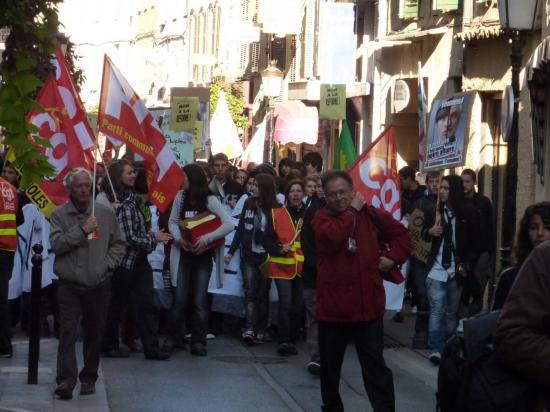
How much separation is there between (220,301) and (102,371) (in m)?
3.18

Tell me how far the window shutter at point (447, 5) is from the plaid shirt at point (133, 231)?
11.3 m

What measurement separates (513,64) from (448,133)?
6.74 feet

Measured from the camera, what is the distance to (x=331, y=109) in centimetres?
2517

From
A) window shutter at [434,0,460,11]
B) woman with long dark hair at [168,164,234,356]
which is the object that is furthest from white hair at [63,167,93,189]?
window shutter at [434,0,460,11]

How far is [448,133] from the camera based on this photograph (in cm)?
1514

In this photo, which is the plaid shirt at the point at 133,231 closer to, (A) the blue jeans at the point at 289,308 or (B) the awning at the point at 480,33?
(A) the blue jeans at the point at 289,308

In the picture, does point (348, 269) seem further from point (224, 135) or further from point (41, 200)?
point (224, 135)

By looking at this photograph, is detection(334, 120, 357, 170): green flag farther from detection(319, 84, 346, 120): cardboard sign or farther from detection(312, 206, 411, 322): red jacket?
detection(319, 84, 346, 120): cardboard sign

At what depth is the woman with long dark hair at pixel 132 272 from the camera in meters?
12.7

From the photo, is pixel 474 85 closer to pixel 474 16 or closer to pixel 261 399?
pixel 474 16

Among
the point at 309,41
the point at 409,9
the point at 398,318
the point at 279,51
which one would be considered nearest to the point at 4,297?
the point at 398,318

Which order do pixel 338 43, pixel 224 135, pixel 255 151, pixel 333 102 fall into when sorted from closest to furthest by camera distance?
1. pixel 333 102
2. pixel 255 151
3. pixel 338 43
4. pixel 224 135

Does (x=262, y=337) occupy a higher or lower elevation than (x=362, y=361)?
lower

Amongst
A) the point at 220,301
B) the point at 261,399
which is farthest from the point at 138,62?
the point at 261,399
